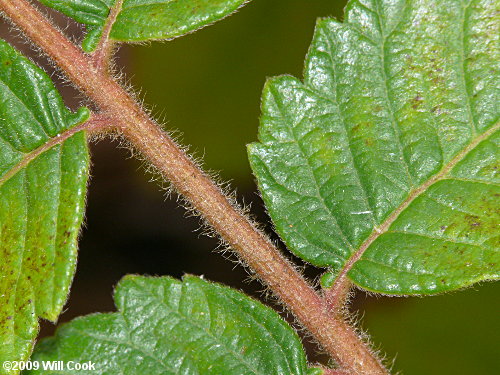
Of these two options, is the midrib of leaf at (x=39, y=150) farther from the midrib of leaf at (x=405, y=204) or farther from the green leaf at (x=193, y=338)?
the midrib of leaf at (x=405, y=204)

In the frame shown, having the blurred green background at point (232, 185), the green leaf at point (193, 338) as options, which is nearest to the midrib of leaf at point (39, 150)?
the green leaf at point (193, 338)

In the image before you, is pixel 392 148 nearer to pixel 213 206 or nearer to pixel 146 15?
pixel 213 206

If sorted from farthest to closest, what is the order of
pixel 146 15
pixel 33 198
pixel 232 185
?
pixel 232 185 < pixel 146 15 < pixel 33 198

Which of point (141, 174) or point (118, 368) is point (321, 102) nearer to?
point (118, 368)

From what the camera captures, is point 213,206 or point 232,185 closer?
point 213,206

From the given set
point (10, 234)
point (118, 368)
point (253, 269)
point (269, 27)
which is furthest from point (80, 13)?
point (269, 27)

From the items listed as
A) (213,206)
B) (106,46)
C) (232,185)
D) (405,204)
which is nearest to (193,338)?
(213,206)

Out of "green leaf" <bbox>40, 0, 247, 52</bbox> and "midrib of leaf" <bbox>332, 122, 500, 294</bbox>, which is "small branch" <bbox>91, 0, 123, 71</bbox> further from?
"midrib of leaf" <bbox>332, 122, 500, 294</bbox>
